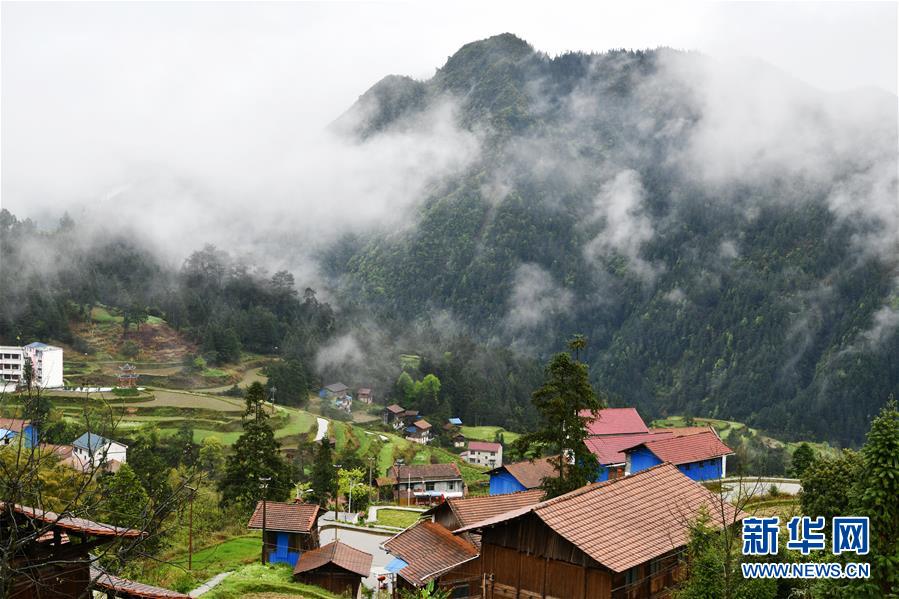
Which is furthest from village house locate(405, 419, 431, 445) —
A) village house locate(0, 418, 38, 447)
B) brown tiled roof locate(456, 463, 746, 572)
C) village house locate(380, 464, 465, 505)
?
brown tiled roof locate(456, 463, 746, 572)

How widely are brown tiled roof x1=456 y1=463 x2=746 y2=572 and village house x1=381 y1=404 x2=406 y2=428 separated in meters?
67.0

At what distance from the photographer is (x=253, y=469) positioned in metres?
38.2

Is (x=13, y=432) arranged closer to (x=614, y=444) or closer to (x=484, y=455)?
(x=614, y=444)

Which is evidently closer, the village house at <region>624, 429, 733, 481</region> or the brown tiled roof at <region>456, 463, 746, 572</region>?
the brown tiled roof at <region>456, 463, 746, 572</region>

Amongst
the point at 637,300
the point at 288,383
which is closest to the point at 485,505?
the point at 288,383

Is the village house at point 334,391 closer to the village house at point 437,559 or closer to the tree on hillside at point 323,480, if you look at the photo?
the tree on hillside at point 323,480

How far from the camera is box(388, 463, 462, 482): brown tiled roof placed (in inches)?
2325

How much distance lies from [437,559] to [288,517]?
36.1 ft

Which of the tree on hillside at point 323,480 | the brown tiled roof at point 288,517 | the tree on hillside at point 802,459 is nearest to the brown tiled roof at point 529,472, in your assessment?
the tree on hillside at point 323,480

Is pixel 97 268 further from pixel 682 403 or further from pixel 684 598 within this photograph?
pixel 684 598

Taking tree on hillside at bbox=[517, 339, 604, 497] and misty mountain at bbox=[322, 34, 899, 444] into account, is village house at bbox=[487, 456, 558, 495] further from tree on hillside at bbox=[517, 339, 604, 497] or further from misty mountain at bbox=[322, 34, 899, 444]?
misty mountain at bbox=[322, 34, 899, 444]

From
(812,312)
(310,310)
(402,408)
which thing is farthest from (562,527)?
(812,312)

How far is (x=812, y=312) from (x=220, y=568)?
459 feet

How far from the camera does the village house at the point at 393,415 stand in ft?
284
